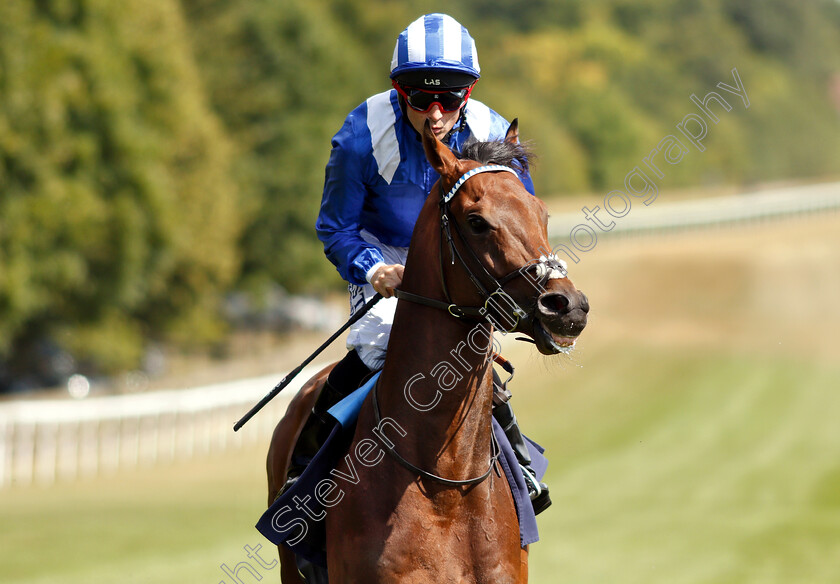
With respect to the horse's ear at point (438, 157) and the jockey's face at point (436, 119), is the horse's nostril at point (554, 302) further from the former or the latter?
the jockey's face at point (436, 119)

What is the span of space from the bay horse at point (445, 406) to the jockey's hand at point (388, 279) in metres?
0.06

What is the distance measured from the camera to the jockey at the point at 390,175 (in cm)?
429

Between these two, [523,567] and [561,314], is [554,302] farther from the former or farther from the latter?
[523,567]

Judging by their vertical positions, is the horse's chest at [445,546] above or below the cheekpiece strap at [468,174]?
below

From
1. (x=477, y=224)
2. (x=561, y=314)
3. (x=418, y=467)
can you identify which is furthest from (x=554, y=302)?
(x=418, y=467)

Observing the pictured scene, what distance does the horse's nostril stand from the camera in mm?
3324

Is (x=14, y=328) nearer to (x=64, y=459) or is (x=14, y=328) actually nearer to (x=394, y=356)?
(x=64, y=459)

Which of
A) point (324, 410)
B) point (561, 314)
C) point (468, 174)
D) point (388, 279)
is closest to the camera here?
point (561, 314)

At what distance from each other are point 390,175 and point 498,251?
41.0 inches

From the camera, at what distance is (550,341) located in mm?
3393

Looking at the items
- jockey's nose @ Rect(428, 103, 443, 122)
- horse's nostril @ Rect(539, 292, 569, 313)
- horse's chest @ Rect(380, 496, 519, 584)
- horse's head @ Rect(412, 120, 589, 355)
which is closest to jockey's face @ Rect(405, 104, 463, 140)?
jockey's nose @ Rect(428, 103, 443, 122)

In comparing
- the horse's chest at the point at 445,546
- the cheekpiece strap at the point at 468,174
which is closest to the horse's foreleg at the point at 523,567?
the horse's chest at the point at 445,546

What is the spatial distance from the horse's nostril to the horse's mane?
72 cm

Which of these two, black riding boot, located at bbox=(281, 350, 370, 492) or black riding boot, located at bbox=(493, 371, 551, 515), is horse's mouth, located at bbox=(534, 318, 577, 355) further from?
black riding boot, located at bbox=(281, 350, 370, 492)
